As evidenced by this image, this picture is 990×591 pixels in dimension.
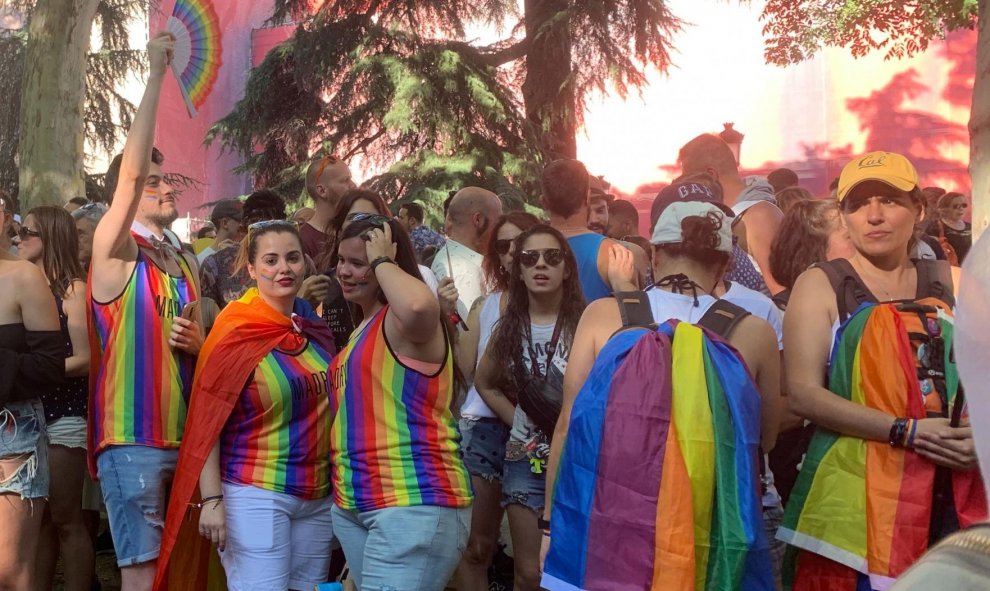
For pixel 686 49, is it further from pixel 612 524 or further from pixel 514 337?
pixel 612 524

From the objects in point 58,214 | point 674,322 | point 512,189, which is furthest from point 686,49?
point 674,322

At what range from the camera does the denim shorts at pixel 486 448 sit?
16.3 feet

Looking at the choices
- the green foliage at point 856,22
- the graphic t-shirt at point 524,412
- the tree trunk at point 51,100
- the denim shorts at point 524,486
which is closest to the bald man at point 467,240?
the graphic t-shirt at point 524,412

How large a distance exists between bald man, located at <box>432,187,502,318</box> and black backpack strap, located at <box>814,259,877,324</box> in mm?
2888

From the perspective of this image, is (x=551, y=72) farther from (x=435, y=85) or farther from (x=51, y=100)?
(x=51, y=100)

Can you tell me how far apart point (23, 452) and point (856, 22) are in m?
13.8

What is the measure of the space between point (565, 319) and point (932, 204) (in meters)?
6.22

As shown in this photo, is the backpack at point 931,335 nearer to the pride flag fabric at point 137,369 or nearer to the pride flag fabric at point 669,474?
the pride flag fabric at point 669,474

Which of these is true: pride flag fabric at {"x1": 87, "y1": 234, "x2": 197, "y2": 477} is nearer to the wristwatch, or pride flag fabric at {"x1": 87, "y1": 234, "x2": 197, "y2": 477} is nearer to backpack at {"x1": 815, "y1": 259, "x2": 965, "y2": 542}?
the wristwatch

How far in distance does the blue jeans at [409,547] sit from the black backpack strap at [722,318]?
1171 millimetres

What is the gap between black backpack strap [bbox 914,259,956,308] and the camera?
3.41 meters

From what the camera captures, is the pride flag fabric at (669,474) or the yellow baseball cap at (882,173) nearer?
the pride flag fabric at (669,474)

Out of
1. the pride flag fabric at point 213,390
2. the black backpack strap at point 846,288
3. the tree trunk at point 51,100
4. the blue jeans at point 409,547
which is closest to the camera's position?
the black backpack strap at point 846,288

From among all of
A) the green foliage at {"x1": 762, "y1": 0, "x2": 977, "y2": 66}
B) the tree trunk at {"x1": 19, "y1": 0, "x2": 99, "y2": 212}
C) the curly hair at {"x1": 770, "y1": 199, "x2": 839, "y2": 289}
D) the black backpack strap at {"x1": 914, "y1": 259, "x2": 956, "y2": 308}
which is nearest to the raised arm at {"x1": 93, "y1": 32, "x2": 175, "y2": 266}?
the curly hair at {"x1": 770, "y1": 199, "x2": 839, "y2": 289}
